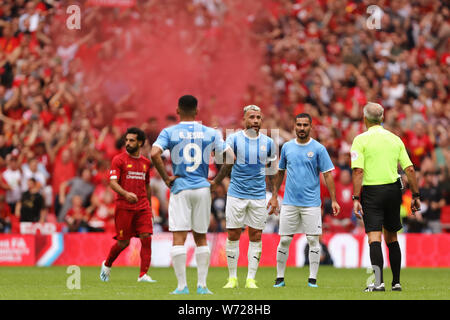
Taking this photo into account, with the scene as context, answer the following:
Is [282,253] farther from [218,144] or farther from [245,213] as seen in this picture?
[218,144]

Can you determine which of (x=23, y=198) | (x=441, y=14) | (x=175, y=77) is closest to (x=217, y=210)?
(x=23, y=198)

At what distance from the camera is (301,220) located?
42.8ft

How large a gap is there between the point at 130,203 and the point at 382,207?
4378 millimetres

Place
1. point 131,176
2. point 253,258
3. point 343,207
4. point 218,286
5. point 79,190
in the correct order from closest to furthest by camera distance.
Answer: point 253,258
point 218,286
point 131,176
point 343,207
point 79,190

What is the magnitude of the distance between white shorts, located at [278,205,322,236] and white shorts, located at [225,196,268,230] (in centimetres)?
36

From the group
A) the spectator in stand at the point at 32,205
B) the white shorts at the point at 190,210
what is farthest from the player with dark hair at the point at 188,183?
the spectator in stand at the point at 32,205

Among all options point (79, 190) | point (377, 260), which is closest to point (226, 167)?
point (377, 260)

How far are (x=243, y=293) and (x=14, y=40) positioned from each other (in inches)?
649

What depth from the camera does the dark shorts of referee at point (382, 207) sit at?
11695 millimetres

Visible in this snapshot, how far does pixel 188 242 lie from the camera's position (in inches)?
794

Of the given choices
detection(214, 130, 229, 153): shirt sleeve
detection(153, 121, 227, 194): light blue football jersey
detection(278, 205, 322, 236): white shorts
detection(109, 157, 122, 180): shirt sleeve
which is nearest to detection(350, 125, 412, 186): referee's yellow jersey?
detection(278, 205, 322, 236): white shorts

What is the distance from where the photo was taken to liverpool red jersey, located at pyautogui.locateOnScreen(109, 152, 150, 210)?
14.3 metres

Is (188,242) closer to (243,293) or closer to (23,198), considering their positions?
(23,198)

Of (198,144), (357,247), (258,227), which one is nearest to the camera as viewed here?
(198,144)
